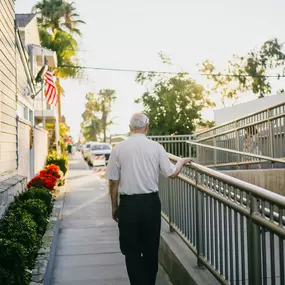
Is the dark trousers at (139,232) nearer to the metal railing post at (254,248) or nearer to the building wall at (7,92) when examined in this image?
the metal railing post at (254,248)

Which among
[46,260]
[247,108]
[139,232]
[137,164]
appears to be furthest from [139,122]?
[247,108]

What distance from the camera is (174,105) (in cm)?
2588

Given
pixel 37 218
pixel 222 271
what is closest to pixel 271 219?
pixel 222 271

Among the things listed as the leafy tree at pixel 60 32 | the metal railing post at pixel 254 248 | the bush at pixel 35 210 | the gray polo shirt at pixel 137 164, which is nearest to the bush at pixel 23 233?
the bush at pixel 35 210

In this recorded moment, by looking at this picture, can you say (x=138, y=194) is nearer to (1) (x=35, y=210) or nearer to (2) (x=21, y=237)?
(2) (x=21, y=237)

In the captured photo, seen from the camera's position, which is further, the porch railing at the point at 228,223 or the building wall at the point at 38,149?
the building wall at the point at 38,149

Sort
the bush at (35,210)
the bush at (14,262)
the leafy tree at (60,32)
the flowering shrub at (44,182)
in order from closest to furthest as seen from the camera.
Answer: the bush at (14,262) → the bush at (35,210) → the flowering shrub at (44,182) → the leafy tree at (60,32)

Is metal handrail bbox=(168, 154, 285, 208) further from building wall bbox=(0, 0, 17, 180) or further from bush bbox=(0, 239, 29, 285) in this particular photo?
building wall bbox=(0, 0, 17, 180)

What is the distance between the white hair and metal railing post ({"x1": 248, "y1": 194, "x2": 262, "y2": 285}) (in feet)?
4.96

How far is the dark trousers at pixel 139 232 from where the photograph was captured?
3.83 metres

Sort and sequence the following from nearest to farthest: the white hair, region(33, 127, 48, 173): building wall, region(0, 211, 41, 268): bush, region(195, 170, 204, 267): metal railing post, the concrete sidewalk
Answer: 1. the white hair
2. region(195, 170, 204, 267): metal railing post
3. region(0, 211, 41, 268): bush
4. the concrete sidewalk
5. region(33, 127, 48, 173): building wall

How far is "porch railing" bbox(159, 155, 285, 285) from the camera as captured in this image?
256 cm

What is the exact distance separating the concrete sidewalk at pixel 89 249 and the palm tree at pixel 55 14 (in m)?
26.3

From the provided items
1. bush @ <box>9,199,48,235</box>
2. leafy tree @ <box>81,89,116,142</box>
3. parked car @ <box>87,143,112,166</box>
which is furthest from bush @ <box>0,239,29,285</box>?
leafy tree @ <box>81,89,116,142</box>
